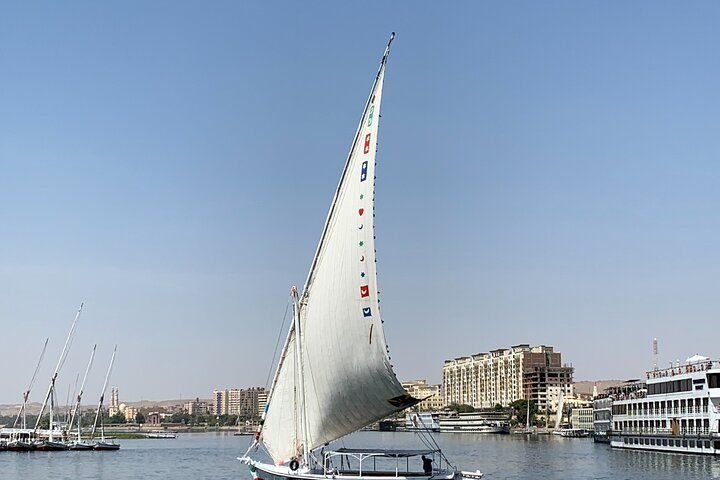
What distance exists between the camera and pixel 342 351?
3619 centimetres

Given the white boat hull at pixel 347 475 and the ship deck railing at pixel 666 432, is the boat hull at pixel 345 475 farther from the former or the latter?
the ship deck railing at pixel 666 432

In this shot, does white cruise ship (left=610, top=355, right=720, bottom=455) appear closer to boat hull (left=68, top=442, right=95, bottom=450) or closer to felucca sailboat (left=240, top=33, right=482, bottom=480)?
felucca sailboat (left=240, top=33, right=482, bottom=480)

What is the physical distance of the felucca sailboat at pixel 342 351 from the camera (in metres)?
35.3

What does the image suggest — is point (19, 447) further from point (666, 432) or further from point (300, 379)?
point (300, 379)

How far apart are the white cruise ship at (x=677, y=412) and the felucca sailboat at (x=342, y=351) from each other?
156 ft

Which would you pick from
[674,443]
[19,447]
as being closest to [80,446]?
[19,447]

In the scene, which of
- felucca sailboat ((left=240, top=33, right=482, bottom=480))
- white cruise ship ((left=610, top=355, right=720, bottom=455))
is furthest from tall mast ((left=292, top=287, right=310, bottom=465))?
white cruise ship ((left=610, top=355, right=720, bottom=455))

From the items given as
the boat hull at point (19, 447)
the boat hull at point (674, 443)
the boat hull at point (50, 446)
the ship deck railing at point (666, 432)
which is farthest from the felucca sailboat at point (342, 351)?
the boat hull at point (50, 446)

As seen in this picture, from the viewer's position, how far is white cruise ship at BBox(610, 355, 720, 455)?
78125 millimetres

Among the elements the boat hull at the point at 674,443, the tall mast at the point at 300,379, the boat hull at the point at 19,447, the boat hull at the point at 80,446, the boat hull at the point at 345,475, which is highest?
the tall mast at the point at 300,379

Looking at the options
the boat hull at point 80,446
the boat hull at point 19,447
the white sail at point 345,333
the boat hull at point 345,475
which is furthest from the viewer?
the boat hull at point 80,446

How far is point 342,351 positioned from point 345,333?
2.46 feet

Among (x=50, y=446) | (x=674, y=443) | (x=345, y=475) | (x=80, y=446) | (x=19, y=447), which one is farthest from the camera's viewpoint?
(x=80, y=446)

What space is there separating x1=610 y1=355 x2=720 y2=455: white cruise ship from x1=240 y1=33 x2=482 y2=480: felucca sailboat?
47503mm
